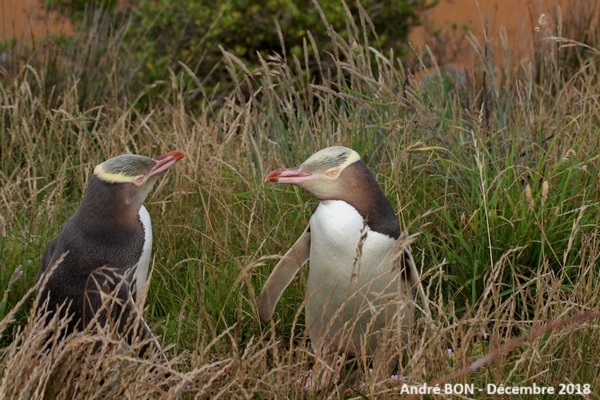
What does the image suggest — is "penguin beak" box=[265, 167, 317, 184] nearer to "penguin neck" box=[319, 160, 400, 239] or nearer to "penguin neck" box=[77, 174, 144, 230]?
"penguin neck" box=[319, 160, 400, 239]

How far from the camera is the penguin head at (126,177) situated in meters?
2.54

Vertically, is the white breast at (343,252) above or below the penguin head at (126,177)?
below

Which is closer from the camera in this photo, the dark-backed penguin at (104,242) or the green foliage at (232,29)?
the dark-backed penguin at (104,242)

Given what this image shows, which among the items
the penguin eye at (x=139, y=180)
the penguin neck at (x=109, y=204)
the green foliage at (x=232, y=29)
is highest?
the penguin eye at (x=139, y=180)

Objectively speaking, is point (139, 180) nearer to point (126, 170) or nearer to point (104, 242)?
point (126, 170)

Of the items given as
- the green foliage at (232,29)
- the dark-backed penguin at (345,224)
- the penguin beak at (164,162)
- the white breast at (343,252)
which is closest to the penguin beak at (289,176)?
the dark-backed penguin at (345,224)

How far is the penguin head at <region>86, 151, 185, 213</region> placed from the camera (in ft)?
8.32

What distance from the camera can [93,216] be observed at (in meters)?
2.55

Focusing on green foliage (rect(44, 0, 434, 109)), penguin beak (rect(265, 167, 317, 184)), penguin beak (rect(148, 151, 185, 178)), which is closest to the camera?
penguin beak (rect(265, 167, 317, 184))

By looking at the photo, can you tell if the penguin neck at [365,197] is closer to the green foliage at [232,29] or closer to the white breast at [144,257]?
the white breast at [144,257]

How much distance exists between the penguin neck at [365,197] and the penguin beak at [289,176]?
98mm

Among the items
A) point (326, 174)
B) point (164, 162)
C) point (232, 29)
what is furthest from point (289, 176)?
point (232, 29)

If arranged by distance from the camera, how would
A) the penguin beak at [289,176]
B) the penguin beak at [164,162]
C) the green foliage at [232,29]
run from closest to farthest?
the penguin beak at [289,176] < the penguin beak at [164,162] < the green foliage at [232,29]

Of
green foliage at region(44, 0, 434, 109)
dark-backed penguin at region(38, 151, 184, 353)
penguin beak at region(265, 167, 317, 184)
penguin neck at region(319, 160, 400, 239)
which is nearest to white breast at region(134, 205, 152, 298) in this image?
dark-backed penguin at region(38, 151, 184, 353)
